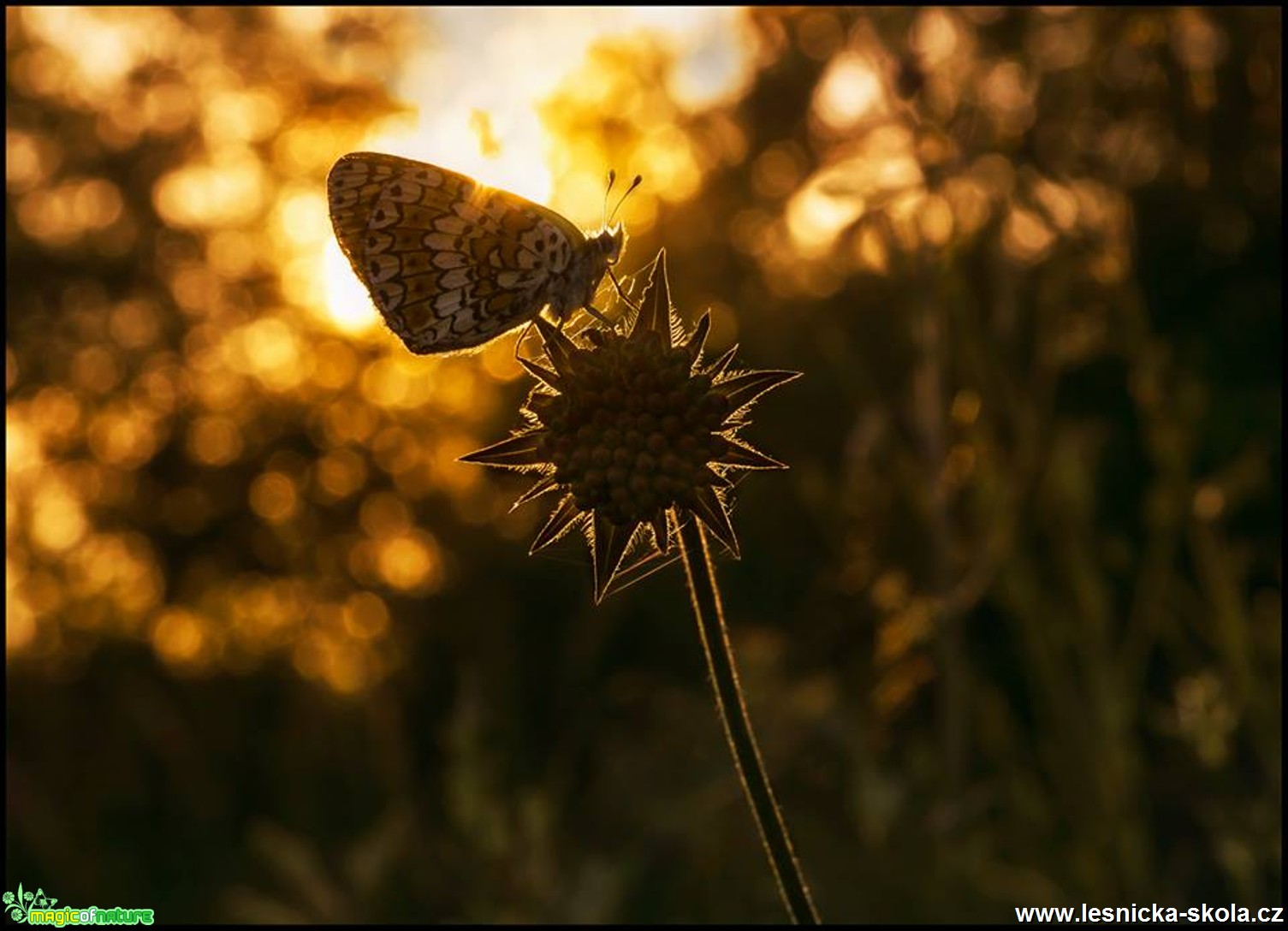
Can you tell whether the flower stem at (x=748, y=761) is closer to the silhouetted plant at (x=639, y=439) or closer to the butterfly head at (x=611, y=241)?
the silhouetted plant at (x=639, y=439)

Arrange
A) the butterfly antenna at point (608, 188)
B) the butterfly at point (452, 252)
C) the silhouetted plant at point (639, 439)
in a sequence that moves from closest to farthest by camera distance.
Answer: the silhouetted plant at point (639, 439) → the butterfly at point (452, 252) → the butterfly antenna at point (608, 188)

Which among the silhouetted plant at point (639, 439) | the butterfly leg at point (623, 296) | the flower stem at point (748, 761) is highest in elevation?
the butterfly leg at point (623, 296)

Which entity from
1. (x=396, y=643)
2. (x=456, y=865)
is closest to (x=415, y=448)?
(x=396, y=643)

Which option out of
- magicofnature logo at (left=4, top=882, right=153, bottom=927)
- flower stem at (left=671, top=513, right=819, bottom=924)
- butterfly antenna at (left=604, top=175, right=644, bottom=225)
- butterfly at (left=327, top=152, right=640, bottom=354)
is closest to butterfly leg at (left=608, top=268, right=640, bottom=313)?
butterfly at (left=327, top=152, right=640, bottom=354)

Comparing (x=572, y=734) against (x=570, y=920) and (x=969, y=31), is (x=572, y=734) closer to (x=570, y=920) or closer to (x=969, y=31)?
(x=570, y=920)

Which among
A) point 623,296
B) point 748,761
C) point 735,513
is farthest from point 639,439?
point 735,513

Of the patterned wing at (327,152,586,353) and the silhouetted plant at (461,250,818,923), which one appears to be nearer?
the silhouetted plant at (461,250,818,923)

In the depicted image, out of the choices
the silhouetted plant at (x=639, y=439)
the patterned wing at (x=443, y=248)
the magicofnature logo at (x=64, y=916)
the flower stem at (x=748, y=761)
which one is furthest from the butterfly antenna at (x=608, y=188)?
the magicofnature logo at (x=64, y=916)

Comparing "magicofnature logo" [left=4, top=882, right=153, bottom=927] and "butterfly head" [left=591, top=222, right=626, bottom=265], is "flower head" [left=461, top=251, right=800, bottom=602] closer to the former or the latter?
"butterfly head" [left=591, top=222, right=626, bottom=265]
